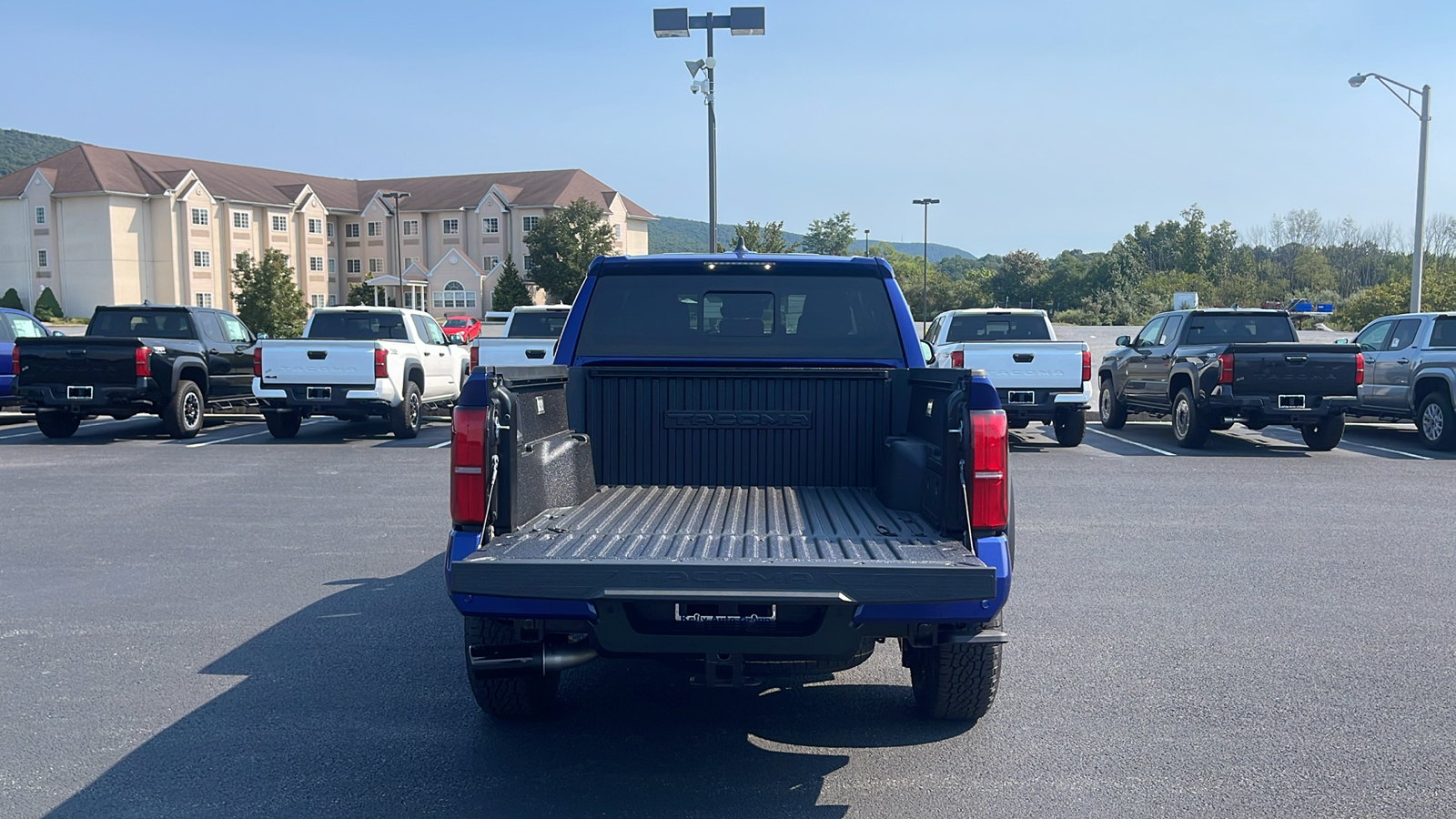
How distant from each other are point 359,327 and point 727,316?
1244 cm

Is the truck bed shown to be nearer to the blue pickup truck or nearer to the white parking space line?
the blue pickup truck

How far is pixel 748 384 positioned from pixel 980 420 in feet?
5.20

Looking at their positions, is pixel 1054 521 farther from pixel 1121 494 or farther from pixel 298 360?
pixel 298 360

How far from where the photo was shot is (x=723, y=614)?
3.84m

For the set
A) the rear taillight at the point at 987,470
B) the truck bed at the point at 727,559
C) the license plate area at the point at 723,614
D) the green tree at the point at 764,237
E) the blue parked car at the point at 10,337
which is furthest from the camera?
the green tree at the point at 764,237

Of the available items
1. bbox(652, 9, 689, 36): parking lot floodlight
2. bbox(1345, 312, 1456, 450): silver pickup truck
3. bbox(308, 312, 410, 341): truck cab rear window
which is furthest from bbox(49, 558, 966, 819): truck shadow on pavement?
bbox(652, 9, 689, 36): parking lot floodlight

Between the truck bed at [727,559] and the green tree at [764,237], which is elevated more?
the green tree at [764,237]

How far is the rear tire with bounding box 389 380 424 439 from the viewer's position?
52.0 ft

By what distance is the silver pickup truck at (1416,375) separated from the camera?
15.2 m

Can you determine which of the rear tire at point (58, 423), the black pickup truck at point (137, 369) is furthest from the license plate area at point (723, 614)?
the rear tire at point (58, 423)

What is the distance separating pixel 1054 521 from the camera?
384 inches

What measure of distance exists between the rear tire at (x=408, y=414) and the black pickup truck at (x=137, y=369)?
9.72 feet

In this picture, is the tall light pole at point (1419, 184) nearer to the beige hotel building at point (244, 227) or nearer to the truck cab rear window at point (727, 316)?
the truck cab rear window at point (727, 316)

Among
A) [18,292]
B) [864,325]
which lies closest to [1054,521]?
[864,325]
